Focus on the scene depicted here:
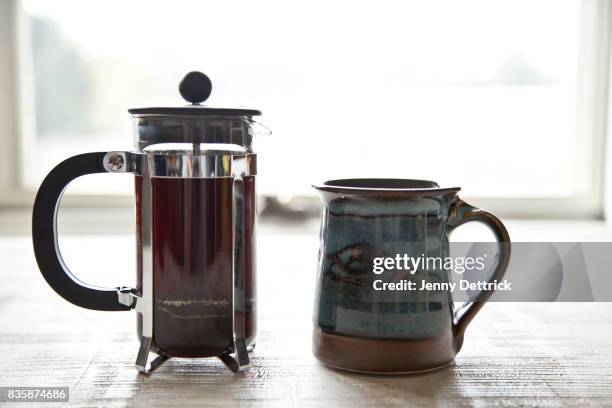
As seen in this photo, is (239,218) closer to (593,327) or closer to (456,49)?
(593,327)

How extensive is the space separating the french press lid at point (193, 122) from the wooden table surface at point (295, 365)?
0.18 m

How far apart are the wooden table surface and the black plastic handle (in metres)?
0.07

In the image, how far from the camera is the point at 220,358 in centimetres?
58

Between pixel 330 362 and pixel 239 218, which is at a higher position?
pixel 239 218

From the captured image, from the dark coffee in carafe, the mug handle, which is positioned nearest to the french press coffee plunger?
the dark coffee in carafe

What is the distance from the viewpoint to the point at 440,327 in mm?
552

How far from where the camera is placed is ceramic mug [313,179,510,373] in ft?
1.76

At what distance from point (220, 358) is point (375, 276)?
14 centimetres

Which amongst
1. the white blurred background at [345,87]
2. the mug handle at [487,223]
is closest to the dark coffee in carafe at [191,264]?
the mug handle at [487,223]

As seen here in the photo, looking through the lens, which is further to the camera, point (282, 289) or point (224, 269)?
point (282, 289)

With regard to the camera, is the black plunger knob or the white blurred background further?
the white blurred background

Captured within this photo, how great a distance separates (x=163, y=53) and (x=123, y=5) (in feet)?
0.43

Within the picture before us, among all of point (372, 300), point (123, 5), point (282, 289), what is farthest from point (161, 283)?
point (123, 5)

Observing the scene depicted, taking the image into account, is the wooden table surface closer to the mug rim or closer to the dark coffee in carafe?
the dark coffee in carafe
